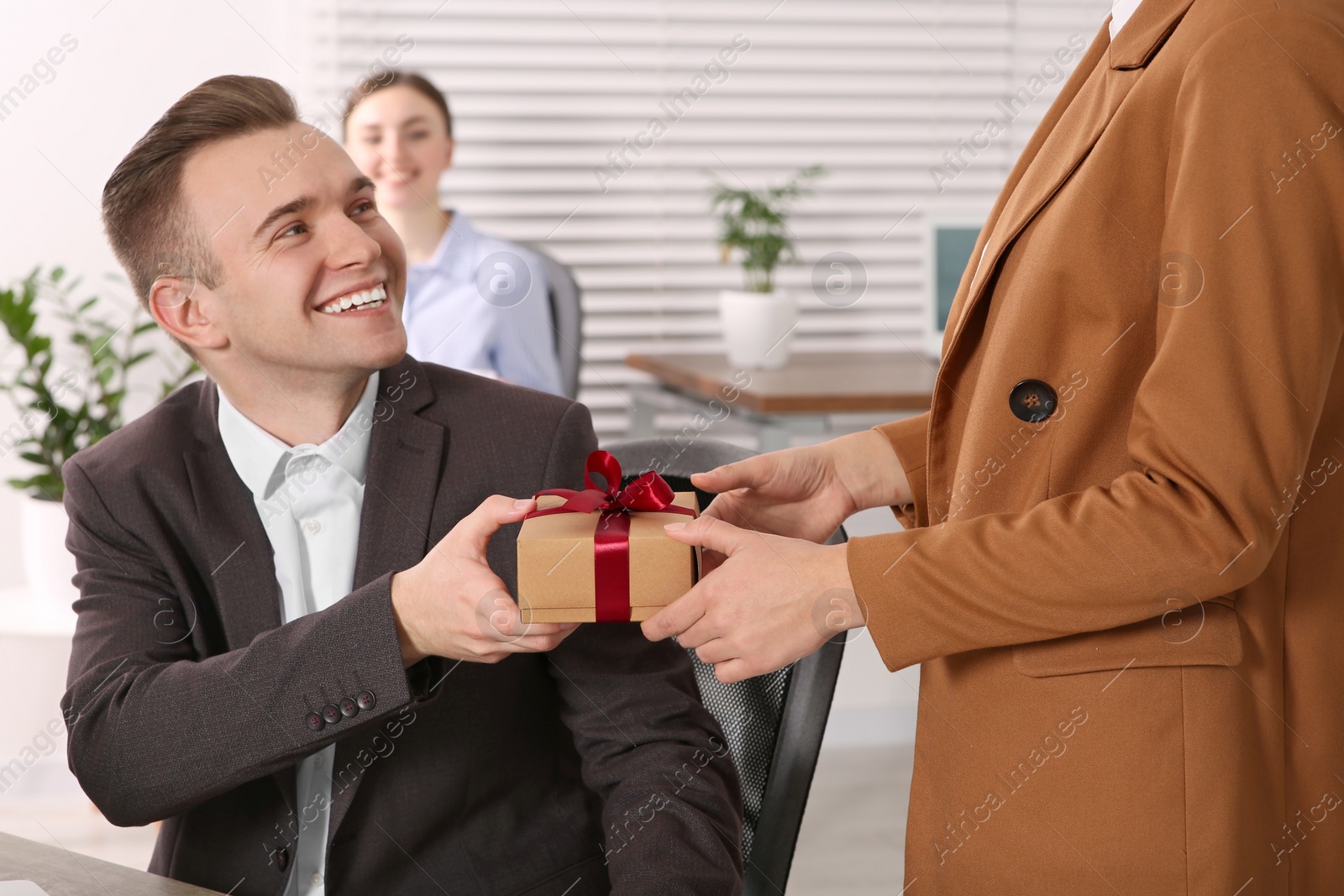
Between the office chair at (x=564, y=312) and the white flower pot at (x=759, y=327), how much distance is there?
1.76 ft

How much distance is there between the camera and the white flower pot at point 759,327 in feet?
12.7

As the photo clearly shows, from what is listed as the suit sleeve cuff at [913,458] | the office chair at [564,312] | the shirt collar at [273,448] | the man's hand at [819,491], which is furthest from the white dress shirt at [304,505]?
the office chair at [564,312]

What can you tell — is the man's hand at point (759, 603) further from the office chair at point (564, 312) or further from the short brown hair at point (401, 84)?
the short brown hair at point (401, 84)

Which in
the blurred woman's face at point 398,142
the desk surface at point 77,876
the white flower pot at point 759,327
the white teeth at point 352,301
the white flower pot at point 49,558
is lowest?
the white flower pot at point 49,558

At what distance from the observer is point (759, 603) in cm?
111

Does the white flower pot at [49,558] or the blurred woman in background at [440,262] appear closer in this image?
the white flower pot at [49,558]

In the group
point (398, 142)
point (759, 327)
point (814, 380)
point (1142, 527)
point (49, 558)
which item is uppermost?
point (398, 142)


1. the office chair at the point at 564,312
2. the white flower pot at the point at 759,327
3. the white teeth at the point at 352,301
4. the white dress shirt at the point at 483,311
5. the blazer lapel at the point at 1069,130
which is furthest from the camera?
the white flower pot at the point at 759,327

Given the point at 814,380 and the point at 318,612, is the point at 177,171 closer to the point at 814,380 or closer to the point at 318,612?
the point at 318,612

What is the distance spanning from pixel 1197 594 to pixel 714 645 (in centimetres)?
42

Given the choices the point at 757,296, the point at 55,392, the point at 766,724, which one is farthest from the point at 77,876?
the point at 757,296

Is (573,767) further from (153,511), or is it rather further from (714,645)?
(153,511)

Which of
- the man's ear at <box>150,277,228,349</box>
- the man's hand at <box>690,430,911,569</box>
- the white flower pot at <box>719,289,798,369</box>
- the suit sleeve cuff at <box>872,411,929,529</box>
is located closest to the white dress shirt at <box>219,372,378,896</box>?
the man's ear at <box>150,277,228,349</box>

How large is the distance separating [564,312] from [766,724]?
241 centimetres
